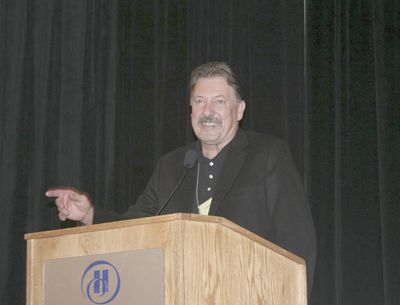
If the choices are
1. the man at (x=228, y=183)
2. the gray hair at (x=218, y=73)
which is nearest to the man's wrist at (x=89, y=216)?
the man at (x=228, y=183)

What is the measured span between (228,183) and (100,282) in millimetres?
869

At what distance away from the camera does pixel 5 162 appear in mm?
4668

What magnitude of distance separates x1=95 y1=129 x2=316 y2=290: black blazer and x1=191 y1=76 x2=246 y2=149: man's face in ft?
0.29

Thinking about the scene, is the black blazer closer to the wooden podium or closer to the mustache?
the mustache

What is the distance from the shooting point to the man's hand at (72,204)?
2633 millimetres

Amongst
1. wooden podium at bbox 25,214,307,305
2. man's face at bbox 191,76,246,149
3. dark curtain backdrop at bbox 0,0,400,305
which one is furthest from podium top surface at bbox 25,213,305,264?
dark curtain backdrop at bbox 0,0,400,305

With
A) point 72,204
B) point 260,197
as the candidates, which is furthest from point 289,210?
point 72,204

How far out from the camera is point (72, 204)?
2.67 metres

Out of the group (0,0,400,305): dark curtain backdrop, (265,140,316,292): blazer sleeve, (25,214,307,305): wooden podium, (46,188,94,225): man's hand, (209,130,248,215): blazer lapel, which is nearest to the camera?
(25,214,307,305): wooden podium

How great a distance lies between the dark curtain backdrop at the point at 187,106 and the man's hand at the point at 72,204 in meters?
2.05

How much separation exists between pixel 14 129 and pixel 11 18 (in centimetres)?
72

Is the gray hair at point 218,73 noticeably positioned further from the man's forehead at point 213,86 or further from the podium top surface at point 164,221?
the podium top surface at point 164,221

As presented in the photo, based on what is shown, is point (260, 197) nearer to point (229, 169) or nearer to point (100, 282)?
point (229, 169)

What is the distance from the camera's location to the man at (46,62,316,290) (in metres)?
2.78
